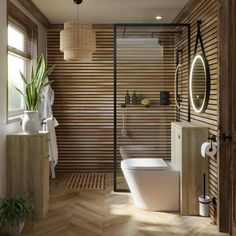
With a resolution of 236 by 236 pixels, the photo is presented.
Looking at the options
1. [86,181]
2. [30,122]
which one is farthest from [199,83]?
[86,181]

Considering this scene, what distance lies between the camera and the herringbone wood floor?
10.3ft

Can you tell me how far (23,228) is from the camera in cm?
320

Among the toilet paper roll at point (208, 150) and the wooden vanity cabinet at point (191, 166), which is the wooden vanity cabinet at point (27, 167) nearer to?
the wooden vanity cabinet at point (191, 166)

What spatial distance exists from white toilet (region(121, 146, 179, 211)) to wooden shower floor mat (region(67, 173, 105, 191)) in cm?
105

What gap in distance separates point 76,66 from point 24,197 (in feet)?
9.05

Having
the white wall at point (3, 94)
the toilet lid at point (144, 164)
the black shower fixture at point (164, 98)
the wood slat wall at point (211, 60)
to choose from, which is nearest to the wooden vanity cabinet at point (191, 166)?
the wood slat wall at point (211, 60)

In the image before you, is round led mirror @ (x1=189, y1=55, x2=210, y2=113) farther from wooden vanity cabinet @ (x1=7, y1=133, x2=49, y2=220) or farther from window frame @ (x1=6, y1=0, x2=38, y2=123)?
window frame @ (x1=6, y1=0, x2=38, y2=123)

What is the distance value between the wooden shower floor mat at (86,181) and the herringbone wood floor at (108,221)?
1.58 ft

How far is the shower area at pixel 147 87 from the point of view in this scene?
4430 millimetres

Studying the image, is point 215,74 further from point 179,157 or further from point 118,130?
point 118,130

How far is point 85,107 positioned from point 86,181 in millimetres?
1214

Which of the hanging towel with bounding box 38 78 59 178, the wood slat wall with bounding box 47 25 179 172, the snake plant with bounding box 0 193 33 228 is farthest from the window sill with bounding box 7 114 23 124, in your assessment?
the wood slat wall with bounding box 47 25 179 172

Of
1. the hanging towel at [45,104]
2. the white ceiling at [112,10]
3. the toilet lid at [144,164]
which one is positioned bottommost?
the toilet lid at [144,164]

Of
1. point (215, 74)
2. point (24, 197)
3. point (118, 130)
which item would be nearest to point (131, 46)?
point (118, 130)
